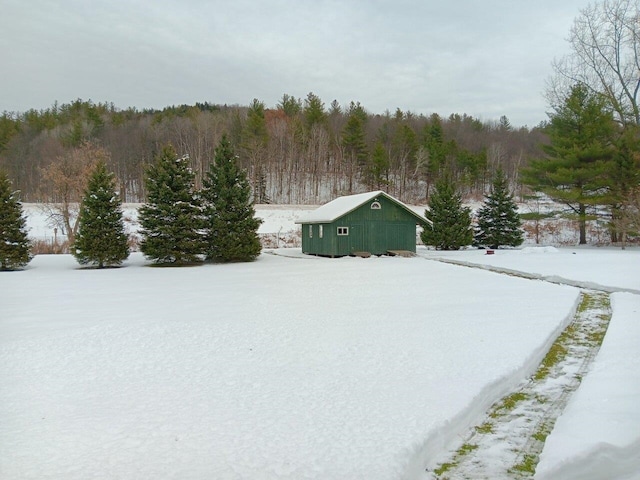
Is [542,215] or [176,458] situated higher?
[542,215]

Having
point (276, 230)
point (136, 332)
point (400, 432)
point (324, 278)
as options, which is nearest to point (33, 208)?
point (276, 230)

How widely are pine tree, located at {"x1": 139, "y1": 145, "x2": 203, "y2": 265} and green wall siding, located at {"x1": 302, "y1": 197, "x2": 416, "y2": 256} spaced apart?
7.86 meters

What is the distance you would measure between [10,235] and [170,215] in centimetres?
744

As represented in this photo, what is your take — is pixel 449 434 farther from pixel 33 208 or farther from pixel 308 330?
pixel 33 208

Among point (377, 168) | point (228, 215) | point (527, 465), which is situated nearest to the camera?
point (527, 465)

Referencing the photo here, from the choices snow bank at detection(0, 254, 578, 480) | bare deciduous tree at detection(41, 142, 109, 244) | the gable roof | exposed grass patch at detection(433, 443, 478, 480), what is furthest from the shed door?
exposed grass patch at detection(433, 443, 478, 480)

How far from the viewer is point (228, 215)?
25000mm

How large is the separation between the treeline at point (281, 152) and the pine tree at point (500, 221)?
19.1 m

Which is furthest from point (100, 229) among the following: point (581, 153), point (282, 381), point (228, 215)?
point (581, 153)

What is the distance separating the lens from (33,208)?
1781 inches

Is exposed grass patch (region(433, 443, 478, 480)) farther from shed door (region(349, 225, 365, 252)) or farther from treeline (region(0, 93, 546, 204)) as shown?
treeline (region(0, 93, 546, 204))

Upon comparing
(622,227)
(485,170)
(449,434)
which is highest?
(485,170)

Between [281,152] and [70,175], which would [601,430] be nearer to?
[70,175]

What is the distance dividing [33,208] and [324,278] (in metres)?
39.4
